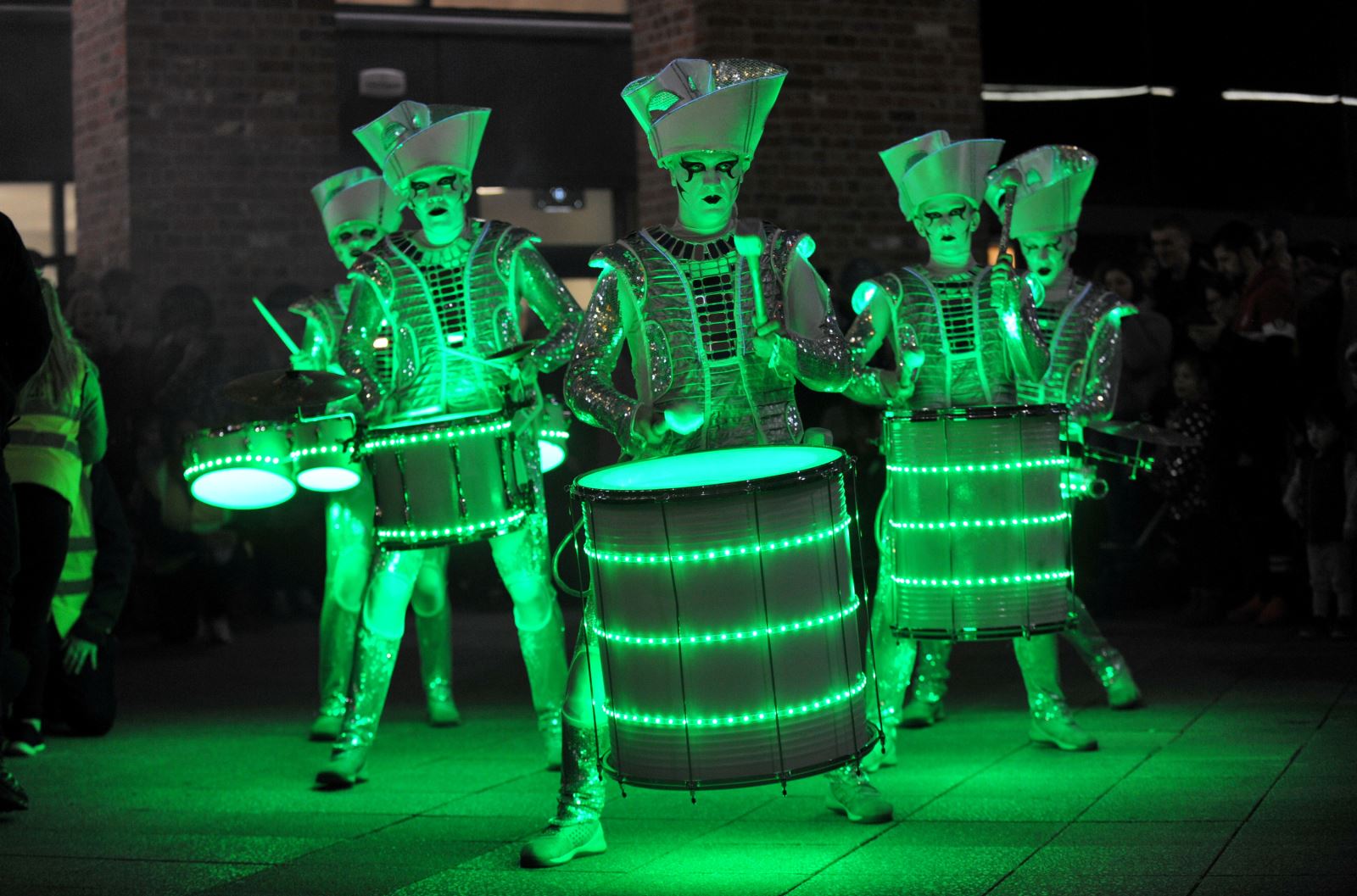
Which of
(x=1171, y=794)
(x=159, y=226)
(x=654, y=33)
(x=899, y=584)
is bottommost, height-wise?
(x=1171, y=794)

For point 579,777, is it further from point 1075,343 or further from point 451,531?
point 1075,343

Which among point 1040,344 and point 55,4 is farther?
point 55,4

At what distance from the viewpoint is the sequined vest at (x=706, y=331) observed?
498 centimetres

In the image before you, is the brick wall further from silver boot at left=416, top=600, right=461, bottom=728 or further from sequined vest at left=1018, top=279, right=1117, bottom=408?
sequined vest at left=1018, top=279, right=1117, bottom=408

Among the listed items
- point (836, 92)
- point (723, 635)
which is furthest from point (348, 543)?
point (836, 92)

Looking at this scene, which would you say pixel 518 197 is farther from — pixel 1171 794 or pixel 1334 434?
pixel 1171 794

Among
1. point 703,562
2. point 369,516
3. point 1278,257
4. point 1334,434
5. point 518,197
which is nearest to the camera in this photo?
point 703,562

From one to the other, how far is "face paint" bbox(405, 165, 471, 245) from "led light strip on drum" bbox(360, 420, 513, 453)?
760mm

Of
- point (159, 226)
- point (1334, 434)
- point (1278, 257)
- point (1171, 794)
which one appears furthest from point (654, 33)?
point (1171, 794)

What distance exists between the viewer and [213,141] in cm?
1127

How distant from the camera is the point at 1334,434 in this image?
882 centimetres

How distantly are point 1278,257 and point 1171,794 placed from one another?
523cm

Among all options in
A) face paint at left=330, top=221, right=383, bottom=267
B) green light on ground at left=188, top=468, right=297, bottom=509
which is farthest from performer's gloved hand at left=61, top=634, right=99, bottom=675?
face paint at left=330, top=221, right=383, bottom=267

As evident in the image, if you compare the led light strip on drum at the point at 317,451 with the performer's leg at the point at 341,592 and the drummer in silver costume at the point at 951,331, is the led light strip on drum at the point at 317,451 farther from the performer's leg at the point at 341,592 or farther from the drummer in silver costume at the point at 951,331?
the drummer in silver costume at the point at 951,331
